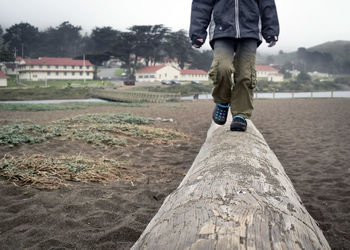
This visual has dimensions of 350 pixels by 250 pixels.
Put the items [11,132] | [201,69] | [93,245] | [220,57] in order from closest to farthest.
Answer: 1. [93,245]
2. [220,57]
3. [11,132]
4. [201,69]

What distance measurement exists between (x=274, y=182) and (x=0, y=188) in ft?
8.28

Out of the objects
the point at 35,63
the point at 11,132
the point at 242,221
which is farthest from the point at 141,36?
the point at 242,221

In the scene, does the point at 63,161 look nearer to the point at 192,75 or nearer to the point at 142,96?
the point at 142,96

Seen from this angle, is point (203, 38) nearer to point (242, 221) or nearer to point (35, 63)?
point (242, 221)

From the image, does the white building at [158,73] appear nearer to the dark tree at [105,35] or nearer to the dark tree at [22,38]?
the dark tree at [105,35]

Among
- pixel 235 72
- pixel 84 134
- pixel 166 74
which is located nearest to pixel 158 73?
pixel 166 74

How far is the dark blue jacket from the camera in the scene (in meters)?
3.10

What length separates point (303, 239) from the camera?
112cm

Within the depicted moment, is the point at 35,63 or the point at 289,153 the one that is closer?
the point at 289,153

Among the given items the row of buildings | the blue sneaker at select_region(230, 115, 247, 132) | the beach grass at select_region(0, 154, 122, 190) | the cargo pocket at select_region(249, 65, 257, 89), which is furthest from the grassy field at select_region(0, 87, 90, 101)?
the cargo pocket at select_region(249, 65, 257, 89)

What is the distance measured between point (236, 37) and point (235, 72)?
46cm

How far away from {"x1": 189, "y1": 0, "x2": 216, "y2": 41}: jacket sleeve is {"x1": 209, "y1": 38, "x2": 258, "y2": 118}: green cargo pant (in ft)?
0.78

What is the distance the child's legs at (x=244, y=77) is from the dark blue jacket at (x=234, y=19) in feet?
0.58

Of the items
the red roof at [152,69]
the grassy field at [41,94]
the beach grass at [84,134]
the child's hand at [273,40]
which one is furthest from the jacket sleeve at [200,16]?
the red roof at [152,69]
